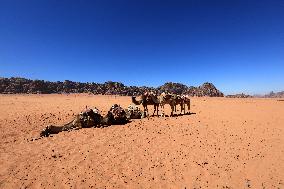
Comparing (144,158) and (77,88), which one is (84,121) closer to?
(144,158)

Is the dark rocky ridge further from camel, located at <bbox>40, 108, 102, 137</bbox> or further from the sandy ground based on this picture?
the sandy ground

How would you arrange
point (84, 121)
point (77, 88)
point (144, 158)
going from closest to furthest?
1. point (144, 158)
2. point (84, 121)
3. point (77, 88)

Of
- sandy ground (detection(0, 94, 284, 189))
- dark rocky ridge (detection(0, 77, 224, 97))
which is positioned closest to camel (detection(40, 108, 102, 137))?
sandy ground (detection(0, 94, 284, 189))

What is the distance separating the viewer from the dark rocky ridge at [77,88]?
87938 mm

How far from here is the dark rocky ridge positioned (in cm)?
8794

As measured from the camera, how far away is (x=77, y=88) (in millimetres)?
108812

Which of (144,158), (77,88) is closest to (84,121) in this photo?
(144,158)

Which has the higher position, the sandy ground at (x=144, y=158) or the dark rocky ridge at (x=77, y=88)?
the dark rocky ridge at (x=77, y=88)

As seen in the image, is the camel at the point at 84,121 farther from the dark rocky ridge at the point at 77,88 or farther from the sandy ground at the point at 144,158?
the dark rocky ridge at the point at 77,88

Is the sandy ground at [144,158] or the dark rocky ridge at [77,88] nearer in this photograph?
the sandy ground at [144,158]

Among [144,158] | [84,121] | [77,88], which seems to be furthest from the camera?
[77,88]

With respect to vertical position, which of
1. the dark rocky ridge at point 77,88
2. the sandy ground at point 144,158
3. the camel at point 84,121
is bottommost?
the sandy ground at point 144,158

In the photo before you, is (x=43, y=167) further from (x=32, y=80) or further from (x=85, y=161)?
(x=32, y=80)

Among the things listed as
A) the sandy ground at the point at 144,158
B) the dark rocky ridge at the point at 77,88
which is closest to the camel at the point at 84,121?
the sandy ground at the point at 144,158
